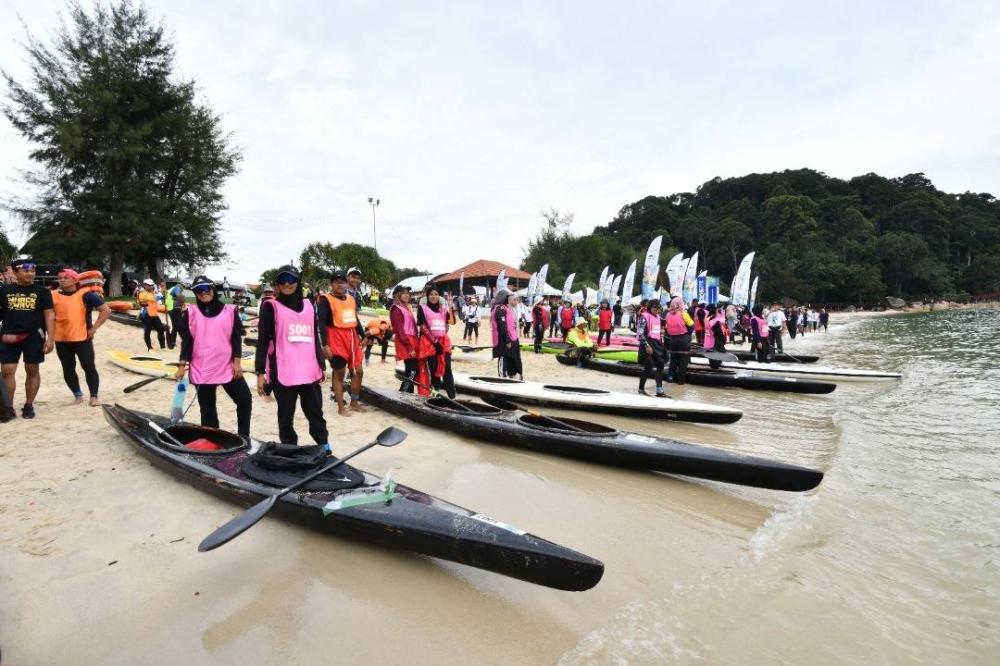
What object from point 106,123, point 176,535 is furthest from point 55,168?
point 176,535

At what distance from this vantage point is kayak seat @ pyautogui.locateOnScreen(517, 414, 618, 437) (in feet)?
15.0

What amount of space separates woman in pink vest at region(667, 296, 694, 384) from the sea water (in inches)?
120

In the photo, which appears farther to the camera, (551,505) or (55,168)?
(55,168)

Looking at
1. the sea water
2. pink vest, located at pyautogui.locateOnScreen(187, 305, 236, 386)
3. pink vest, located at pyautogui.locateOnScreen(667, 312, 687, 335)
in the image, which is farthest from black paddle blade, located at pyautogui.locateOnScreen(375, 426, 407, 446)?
pink vest, located at pyautogui.locateOnScreen(667, 312, 687, 335)

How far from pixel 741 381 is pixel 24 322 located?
10.3 metres

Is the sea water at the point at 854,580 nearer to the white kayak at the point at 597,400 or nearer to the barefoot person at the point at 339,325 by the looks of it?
the white kayak at the point at 597,400

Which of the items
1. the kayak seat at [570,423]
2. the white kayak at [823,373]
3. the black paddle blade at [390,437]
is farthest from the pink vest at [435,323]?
the white kayak at [823,373]

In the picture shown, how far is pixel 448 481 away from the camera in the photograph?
415 cm

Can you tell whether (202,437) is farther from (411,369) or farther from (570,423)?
(570,423)

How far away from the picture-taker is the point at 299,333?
3920mm

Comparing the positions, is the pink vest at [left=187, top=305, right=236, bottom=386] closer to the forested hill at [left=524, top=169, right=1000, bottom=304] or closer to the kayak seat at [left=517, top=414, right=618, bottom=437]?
the kayak seat at [left=517, top=414, right=618, bottom=437]

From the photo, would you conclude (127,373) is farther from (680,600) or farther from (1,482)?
(680,600)

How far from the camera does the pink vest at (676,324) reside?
8672mm

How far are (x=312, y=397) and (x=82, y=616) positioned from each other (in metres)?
1.93
